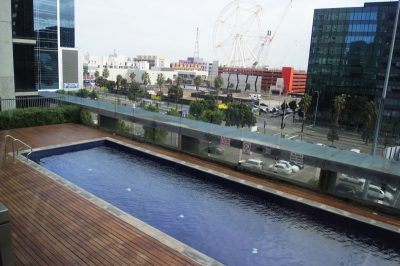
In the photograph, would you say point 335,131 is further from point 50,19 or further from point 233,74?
point 233,74

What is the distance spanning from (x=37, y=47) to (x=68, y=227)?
3747 centimetres

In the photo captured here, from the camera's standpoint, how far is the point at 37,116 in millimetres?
19594

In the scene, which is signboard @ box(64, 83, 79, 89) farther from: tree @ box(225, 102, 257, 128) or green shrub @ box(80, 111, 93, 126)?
green shrub @ box(80, 111, 93, 126)

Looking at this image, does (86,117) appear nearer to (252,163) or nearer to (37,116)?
(37,116)

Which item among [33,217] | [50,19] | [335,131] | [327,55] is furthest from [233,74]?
[33,217]

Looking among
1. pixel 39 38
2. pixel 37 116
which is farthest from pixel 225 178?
→ pixel 39 38

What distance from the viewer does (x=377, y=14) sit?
51156mm

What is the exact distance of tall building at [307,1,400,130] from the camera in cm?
5006

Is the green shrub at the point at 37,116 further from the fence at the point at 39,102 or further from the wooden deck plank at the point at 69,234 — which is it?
the wooden deck plank at the point at 69,234

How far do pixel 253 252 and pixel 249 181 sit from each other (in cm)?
446

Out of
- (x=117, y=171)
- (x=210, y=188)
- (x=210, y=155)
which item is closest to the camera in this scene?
(x=210, y=188)

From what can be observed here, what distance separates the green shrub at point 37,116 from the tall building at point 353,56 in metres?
44.5

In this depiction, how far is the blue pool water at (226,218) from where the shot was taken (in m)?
8.43

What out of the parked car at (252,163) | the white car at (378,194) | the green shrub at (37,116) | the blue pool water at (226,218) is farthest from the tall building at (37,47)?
the white car at (378,194)
